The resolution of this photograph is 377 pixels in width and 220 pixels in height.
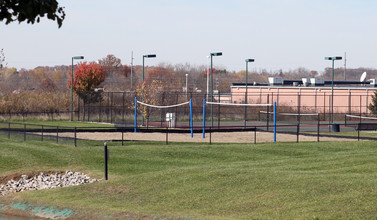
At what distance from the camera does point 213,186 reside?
53.6ft

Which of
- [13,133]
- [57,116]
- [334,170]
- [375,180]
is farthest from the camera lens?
[57,116]

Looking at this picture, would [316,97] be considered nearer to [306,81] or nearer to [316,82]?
[306,81]

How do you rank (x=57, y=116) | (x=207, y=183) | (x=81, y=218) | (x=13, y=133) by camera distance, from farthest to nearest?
(x=57, y=116)
(x=13, y=133)
(x=207, y=183)
(x=81, y=218)

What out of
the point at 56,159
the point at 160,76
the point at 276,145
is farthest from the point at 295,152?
the point at 160,76

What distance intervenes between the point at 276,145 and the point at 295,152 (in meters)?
2.18

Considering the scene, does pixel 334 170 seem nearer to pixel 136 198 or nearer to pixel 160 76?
pixel 136 198

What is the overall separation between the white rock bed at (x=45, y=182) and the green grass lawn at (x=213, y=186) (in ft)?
2.37

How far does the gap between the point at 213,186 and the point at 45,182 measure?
717 centimetres

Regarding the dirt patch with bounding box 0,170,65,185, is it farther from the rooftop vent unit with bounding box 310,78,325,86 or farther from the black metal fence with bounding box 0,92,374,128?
the rooftop vent unit with bounding box 310,78,325,86

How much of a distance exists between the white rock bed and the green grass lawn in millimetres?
722

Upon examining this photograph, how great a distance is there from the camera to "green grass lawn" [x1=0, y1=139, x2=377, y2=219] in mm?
13430

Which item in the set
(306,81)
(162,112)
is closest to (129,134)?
(162,112)

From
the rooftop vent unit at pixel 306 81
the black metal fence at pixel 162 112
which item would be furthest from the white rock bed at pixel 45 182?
the rooftop vent unit at pixel 306 81

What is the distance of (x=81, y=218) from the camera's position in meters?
14.5
